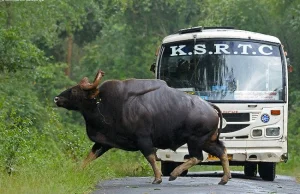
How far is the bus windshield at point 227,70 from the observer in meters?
19.5

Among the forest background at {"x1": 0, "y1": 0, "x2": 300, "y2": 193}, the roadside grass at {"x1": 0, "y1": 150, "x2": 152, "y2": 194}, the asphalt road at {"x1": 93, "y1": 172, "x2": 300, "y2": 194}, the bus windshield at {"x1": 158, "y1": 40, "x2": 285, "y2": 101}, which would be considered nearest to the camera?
the roadside grass at {"x1": 0, "y1": 150, "x2": 152, "y2": 194}

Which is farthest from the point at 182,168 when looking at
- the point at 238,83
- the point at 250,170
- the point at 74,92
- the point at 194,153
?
the point at 250,170

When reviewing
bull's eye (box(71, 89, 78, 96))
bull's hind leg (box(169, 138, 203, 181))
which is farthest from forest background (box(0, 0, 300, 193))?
bull's hind leg (box(169, 138, 203, 181))

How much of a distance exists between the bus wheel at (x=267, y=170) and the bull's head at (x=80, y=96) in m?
4.64

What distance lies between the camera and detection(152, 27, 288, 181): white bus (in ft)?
63.1

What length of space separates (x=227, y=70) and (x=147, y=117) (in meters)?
3.86

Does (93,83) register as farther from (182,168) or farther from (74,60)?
(74,60)

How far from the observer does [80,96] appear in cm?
1661

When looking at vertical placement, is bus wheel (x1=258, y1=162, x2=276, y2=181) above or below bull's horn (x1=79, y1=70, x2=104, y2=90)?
below

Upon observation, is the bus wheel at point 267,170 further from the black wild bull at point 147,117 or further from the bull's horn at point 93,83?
the bull's horn at point 93,83

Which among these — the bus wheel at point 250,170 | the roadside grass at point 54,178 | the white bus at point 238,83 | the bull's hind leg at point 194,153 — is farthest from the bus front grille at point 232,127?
the bull's hind leg at point 194,153

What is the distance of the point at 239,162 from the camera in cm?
1970

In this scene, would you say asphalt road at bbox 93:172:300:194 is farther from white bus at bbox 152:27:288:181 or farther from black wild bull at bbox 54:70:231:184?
white bus at bbox 152:27:288:181

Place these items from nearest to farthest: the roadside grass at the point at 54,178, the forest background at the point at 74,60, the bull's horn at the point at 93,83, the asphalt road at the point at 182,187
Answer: the roadside grass at the point at 54,178 < the asphalt road at the point at 182,187 < the bull's horn at the point at 93,83 < the forest background at the point at 74,60
